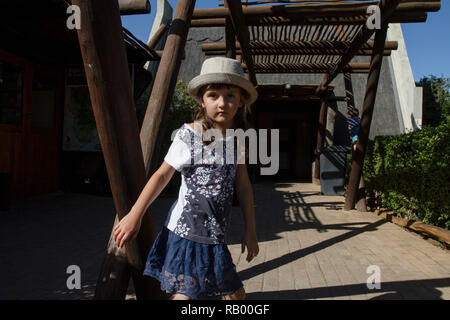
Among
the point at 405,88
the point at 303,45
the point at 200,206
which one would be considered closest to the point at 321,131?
the point at 405,88

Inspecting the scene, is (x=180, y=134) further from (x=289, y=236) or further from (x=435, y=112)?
(x=435, y=112)

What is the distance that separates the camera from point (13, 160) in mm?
6031

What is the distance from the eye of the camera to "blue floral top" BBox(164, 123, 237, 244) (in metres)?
1.60

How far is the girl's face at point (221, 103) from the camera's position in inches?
65.3

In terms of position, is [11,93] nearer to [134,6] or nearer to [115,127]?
[134,6]

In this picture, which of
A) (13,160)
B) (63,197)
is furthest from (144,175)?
(63,197)

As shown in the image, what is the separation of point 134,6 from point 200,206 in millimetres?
3985

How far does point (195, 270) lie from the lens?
5.09 ft

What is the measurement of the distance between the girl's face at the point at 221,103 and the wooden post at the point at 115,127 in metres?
0.38

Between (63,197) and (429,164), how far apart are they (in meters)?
6.53

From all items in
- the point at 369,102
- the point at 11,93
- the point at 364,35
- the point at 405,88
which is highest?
the point at 405,88

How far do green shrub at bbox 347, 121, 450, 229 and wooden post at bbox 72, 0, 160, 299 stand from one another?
3.80 m

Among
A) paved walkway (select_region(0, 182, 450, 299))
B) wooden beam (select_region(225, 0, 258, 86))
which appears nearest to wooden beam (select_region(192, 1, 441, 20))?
wooden beam (select_region(225, 0, 258, 86))

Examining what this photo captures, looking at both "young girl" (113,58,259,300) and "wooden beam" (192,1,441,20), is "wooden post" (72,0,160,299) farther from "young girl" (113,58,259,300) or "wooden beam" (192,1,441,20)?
"wooden beam" (192,1,441,20)
